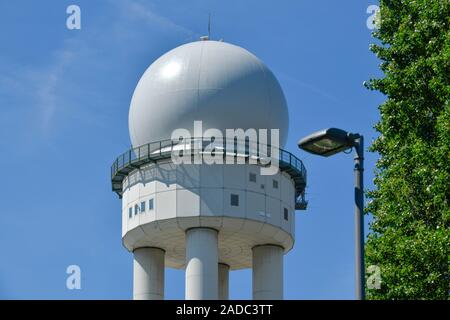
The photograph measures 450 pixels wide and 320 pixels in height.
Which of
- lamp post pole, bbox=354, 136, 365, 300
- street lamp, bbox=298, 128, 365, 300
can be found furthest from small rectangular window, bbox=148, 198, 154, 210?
lamp post pole, bbox=354, 136, 365, 300

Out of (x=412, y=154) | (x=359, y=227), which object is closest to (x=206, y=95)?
(x=412, y=154)

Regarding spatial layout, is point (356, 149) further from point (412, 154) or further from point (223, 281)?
point (223, 281)

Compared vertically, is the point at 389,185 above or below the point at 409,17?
below

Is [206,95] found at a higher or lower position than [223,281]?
higher

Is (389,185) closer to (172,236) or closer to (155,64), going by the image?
(172,236)

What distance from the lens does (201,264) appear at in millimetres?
61438

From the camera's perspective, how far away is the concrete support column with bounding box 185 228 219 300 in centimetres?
6122

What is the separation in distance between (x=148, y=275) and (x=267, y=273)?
711cm

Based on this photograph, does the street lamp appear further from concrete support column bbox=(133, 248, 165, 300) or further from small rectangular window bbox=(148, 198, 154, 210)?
concrete support column bbox=(133, 248, 165, 300)

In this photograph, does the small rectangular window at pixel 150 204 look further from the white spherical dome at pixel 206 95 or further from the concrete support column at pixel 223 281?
the concrete support column at pixel 223 281
